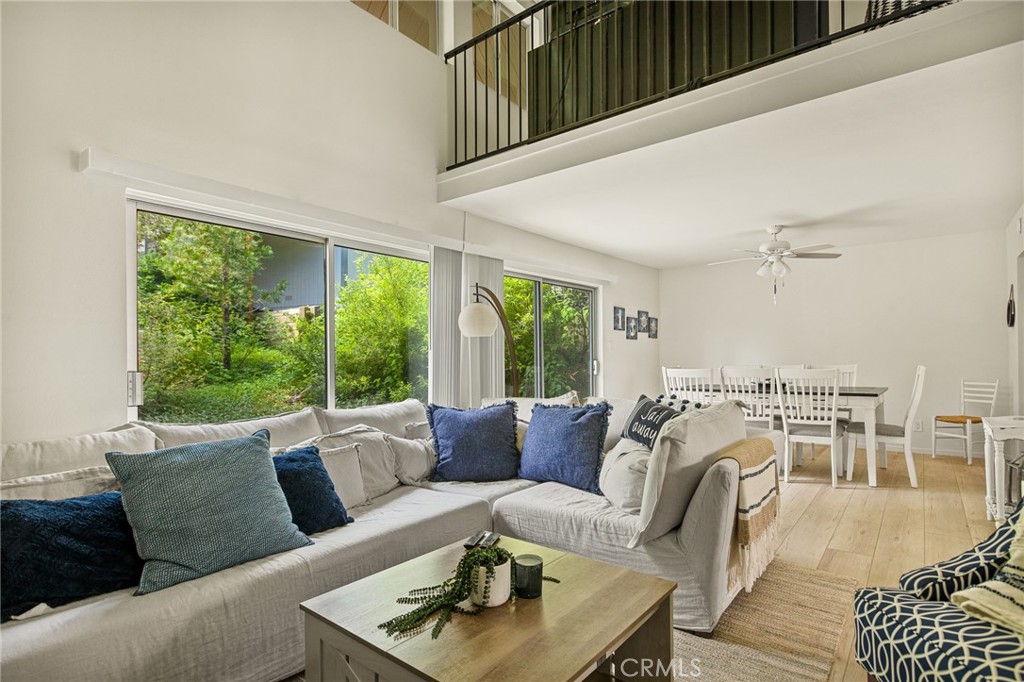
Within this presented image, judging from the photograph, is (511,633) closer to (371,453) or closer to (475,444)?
(371,453)

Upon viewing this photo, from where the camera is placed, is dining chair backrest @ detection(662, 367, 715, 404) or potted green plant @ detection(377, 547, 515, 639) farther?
dining chair backrest @ detection(662, 367, 715, 404)

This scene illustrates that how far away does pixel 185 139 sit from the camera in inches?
102

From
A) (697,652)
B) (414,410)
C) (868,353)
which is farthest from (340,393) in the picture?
(868,353)

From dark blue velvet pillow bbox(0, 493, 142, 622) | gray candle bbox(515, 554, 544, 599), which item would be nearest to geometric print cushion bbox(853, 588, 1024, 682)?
gray candle bbox(515, 554, 544, 599)

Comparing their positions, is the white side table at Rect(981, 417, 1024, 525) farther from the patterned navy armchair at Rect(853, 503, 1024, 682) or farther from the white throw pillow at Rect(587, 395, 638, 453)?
the white throw pillow at Rect(587, 395, 638, 453)

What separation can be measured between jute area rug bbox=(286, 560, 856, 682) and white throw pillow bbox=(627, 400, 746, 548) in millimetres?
458

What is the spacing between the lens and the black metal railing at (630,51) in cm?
306

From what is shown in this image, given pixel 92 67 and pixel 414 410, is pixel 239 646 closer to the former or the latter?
pixel 414 410

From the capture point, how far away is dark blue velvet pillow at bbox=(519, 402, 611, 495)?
9.73 ft

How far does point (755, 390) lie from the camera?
484 cm

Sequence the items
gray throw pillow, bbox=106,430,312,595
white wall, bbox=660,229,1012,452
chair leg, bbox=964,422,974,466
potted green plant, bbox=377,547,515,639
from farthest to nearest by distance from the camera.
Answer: white wall, bbox=660,229,1012,452
chair leg, bbox=964,422,974,466
gray throw pillow, bbox=106,430,312,595
potted green plant, bbox=377,547,515,639

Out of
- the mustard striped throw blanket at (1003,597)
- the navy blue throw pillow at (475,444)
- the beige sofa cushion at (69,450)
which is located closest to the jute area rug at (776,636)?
A: the mustard striped throw blanket at (1003,597)

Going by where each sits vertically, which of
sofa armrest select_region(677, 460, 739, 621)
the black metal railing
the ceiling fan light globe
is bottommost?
sofa armrest select_region(677, 460, 739, 621)

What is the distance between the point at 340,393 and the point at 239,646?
6.58ft
